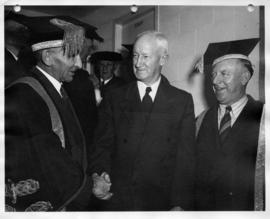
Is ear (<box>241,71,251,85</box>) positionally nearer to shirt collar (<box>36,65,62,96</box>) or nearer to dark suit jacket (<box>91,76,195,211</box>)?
dark suit jacket (<box>91,76,195,211</box>)

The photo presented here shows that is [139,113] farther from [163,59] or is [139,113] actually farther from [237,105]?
[237,105]

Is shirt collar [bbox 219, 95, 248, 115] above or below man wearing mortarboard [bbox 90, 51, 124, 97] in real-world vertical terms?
below

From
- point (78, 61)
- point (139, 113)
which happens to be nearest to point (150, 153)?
point (139, 113)

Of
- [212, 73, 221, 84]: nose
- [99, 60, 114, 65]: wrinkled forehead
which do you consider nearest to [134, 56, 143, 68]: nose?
[99, 60, 114, 65]: wrinkled forehead

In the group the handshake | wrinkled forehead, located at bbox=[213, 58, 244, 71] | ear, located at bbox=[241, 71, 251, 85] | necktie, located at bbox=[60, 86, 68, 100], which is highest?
wrinkled forehead, located at bbox=[213, 58, 244, 71]

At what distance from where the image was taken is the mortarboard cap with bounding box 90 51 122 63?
139cm

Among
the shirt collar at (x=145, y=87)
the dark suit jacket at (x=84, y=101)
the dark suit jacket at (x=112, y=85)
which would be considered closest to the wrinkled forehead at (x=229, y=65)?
the shirt collar at (x=145, y=87)

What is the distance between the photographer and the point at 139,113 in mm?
1389

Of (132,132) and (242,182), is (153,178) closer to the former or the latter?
(132,132)

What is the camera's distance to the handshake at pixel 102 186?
4.53ft

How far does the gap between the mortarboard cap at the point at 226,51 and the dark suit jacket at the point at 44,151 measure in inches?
25.1

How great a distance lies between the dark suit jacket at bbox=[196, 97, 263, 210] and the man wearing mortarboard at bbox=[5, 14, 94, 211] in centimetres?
50

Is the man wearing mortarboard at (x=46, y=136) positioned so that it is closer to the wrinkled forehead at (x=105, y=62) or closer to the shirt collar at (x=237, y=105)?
the wrinkled forehead at (x=105, y=62)

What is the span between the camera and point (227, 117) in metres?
1.40
